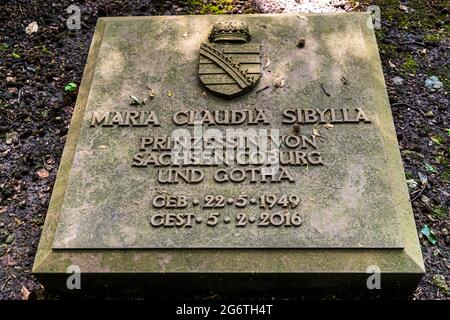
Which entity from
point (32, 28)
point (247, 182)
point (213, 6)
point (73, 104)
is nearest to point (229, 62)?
point (247, 182)

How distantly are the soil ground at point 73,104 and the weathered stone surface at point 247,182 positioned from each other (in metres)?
0.51

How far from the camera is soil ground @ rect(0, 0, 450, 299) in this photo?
3139mm

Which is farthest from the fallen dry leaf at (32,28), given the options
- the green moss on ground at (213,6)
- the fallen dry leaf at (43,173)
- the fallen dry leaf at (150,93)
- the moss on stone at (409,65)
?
the moss on stone at (409,65)

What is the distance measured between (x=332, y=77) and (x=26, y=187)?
2140 millimetres

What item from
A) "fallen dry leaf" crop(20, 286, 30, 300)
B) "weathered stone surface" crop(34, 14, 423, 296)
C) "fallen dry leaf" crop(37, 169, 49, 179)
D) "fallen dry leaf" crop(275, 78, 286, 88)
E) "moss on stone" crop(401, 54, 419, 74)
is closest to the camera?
"weathered stone surface" crop(34, 14, 423, 296)

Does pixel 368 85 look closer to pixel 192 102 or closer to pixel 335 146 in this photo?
pixel 335 146

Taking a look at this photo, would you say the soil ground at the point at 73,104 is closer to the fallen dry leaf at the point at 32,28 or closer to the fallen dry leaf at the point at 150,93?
the fallen dry leaf at the point at 32,28

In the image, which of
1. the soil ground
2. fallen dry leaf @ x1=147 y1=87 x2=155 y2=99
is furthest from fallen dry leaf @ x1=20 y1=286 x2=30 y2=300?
fallen dry leaf @ x1=147 y1=87 x2=155 y2=99

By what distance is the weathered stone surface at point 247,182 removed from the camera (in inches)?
102

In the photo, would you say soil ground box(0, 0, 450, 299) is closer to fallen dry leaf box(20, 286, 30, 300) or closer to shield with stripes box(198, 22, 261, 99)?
fallen dry leaf box(20, 286, 30, 300)

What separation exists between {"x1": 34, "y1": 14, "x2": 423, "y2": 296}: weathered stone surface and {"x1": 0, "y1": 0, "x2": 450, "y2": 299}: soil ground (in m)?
0.51

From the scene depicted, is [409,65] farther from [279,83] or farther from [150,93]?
[150,93]

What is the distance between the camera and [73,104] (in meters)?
3.95

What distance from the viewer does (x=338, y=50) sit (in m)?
3.36
